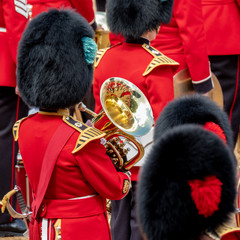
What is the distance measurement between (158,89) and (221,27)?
1131 millimetres

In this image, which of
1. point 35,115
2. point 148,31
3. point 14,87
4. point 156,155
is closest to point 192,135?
point 156,155

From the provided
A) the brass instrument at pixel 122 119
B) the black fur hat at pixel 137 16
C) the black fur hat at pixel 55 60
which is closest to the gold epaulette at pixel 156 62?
the black fur hat at pixel 137 16

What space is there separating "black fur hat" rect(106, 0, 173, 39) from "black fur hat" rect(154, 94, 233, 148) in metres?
1.10

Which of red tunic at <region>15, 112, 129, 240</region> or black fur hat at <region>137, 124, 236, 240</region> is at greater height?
black fur hat at <region>137, 124, 236, 240</region>

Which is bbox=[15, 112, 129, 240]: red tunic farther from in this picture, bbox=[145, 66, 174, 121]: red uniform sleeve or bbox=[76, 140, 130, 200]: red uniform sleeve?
bbox=[145, 66, 174, 121]: red uniform sleeve

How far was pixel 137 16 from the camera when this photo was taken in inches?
115

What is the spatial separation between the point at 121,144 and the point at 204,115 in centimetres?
63

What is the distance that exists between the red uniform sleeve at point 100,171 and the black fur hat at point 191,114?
0.39 metres

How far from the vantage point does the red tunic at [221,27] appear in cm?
363

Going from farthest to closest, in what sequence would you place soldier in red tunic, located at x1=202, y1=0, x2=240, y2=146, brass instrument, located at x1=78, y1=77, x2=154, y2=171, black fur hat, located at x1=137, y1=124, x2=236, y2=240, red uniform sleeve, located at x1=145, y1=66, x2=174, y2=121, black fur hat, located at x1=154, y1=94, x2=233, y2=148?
soldier in red tunic, located at x1=202, y1=0, x2=240, y2=146 → red uniform sleeve, located at x1=145, y1=66, x2=174, y2=121 → brass instrument, located at x1=78, y1=77, x2=154, y2=171 → black fur hat, located at x1=154, y1=94, x2=233, y2=148 → black fur hat, located at x1=137, y1=124, x2=236, y2=240

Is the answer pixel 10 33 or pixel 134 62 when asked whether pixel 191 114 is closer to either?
pixel 134 62

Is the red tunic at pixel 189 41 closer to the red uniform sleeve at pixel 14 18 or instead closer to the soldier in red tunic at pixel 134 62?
the soldier in red tunic at pixel 134 62

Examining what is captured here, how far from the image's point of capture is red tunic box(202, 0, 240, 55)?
3634mm

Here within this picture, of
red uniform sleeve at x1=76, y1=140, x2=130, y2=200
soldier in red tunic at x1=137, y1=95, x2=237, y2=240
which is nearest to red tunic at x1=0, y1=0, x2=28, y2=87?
red uniform sleeve at x1=76, y1=140, x2=130, y2=200
